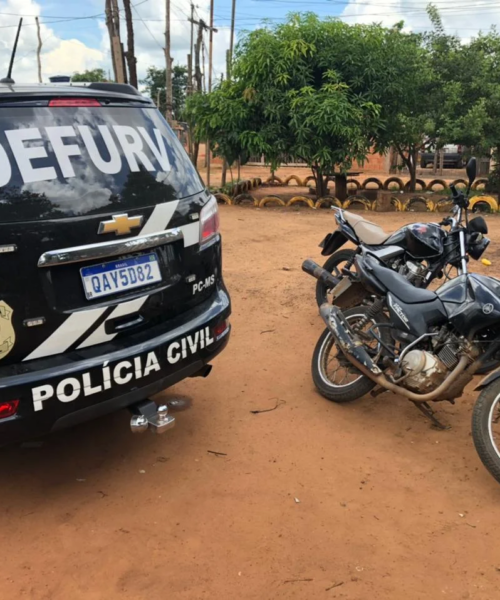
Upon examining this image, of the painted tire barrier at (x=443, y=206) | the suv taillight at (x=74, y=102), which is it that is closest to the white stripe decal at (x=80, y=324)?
the suv taillight at (x=74, y=102)

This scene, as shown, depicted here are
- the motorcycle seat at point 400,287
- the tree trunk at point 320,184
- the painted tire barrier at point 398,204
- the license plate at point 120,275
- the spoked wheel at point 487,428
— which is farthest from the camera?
the tree trunk at point 320,184

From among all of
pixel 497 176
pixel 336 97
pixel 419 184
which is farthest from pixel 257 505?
pixel 419 184

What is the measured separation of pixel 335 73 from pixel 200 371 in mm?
10403

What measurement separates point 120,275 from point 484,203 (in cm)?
1111

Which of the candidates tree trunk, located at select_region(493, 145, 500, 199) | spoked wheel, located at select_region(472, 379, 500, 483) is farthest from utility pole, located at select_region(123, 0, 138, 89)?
spoked wheel, located at select_region(472, 379, 500, 483)

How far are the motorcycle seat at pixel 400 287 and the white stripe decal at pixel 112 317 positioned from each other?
1.54m

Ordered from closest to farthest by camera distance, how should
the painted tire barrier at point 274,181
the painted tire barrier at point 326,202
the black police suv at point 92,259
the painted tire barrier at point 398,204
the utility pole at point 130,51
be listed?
the black police suv at point 92,259, the painted tire barrier at point 398,204, the painted tire barrier at point 326,202, the utility pole at point 130,51, the painted tire barrier at point 274,181

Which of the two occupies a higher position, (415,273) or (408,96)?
(408,96)

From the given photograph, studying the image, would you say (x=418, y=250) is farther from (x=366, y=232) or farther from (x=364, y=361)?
(x=364, y=361)

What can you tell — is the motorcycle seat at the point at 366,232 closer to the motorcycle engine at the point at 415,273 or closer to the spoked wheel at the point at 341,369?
the motorcycle engine at the point at 415,273

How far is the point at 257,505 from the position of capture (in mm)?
2695

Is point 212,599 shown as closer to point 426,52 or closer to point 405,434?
point 405,434

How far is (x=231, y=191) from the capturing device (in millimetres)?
14508

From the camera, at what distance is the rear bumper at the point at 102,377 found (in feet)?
7.32
